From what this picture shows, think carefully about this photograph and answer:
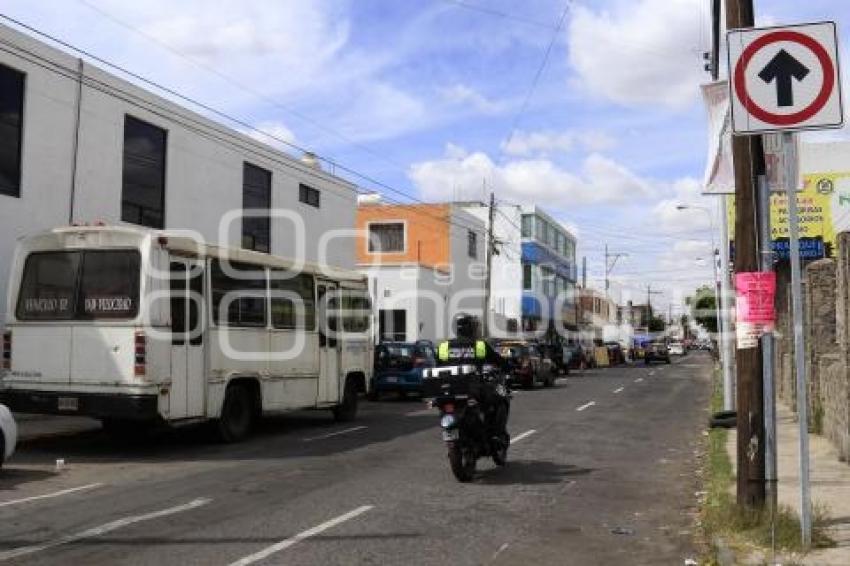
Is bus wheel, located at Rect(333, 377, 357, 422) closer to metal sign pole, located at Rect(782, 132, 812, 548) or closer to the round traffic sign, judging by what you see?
metal sign pole, located at Rect(782, 132, 812, 548)

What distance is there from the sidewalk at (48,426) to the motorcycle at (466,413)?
23.4ft

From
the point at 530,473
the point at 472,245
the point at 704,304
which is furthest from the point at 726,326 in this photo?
the point at 704,304

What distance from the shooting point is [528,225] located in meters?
65.4

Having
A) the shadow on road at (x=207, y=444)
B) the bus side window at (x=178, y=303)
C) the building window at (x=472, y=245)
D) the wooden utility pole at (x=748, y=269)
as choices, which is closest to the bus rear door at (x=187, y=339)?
the bus side window at (x=178, y=303)

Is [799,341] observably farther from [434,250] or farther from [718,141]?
[434,250]

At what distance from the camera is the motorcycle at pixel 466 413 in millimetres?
10461

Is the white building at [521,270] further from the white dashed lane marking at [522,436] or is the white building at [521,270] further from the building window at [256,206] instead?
the white dashed lane marking at [522,436]

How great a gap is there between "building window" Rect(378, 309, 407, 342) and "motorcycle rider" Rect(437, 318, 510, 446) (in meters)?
28.7

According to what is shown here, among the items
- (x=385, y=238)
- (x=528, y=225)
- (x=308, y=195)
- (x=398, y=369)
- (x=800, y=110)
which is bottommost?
(x=398, y=369)

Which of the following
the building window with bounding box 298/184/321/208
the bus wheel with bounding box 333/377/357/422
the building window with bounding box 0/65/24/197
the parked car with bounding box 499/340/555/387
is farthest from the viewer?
the parked car with bounding box 499/340/555/387

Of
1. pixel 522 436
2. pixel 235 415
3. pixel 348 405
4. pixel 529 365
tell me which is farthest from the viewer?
pixel 529 365

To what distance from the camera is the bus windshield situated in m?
12.8

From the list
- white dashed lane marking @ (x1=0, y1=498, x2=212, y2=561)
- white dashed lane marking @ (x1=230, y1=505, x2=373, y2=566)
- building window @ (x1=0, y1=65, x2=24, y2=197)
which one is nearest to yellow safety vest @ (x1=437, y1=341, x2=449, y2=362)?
white dashed lane marking @ (x1=230, y1=505, x2=373, y2=566)

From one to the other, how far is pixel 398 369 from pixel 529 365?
7.88 metres
